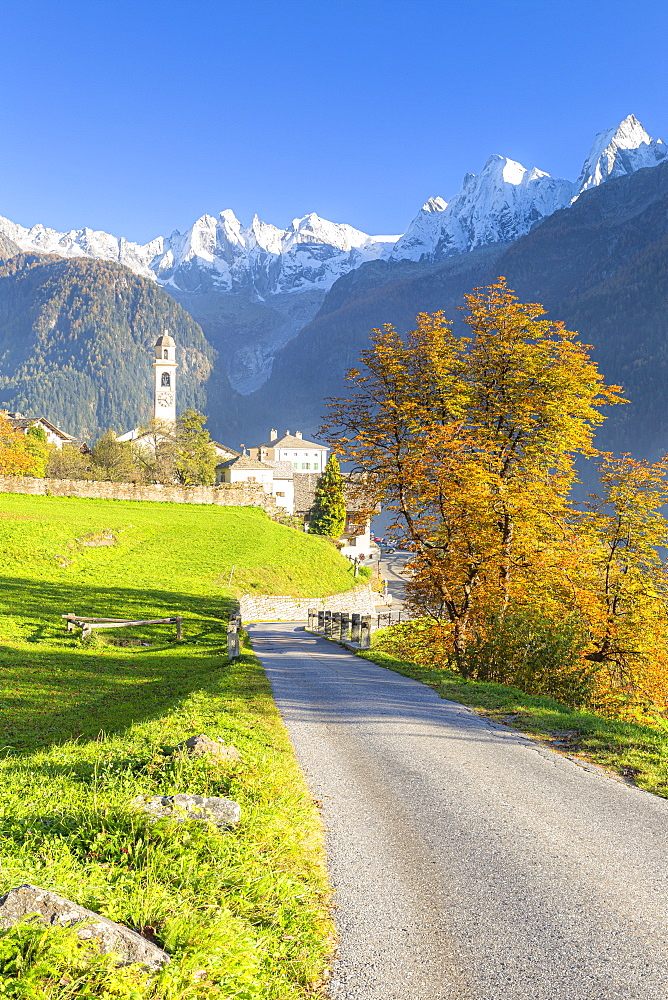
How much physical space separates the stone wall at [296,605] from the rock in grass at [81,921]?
33.8 m

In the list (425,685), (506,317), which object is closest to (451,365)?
(506,317)

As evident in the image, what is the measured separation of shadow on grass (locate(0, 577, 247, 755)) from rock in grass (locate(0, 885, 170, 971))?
17.7 ft

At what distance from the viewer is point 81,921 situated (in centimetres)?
353

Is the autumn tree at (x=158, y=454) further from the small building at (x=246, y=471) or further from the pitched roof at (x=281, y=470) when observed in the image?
the pitched roof at (x=281, y=470)

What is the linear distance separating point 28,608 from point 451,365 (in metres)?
17.2

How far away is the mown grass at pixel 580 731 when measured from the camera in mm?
8734

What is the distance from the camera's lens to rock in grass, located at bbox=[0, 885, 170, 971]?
3451mm

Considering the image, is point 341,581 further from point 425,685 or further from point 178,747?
point 178,747

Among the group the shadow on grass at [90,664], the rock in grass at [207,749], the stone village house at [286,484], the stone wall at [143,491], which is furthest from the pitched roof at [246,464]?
the rock in grass at [207,749]

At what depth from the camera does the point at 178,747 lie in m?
7.39

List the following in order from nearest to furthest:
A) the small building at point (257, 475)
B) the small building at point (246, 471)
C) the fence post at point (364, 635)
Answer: the fence post at point (364, 635) < the small building at point (257, 475) < the small building at point (246, 471)

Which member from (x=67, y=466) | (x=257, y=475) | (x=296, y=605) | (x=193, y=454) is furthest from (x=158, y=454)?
(x=296, y=605)

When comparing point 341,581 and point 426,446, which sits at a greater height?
point 426,446

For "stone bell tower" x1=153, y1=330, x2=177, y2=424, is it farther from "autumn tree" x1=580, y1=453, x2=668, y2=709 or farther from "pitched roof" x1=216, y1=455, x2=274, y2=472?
"autumn tree" x1=580, y1=453, x2=668, y2=709
